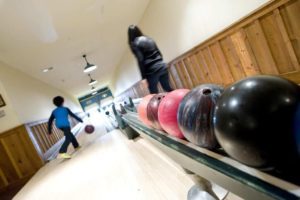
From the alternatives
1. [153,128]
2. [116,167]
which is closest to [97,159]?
[116,167]

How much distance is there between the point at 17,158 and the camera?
Result: 204 inches

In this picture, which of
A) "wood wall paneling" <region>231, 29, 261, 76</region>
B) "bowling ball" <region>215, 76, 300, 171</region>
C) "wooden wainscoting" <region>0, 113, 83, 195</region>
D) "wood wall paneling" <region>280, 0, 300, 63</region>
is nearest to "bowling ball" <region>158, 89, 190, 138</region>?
"bowling ball" <region>215, 76, 300, 171</region>

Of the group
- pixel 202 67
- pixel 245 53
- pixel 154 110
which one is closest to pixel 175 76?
pixel 202 67

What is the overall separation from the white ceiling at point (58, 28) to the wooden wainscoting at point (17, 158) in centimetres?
186

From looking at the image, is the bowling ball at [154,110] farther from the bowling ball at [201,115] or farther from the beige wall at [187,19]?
the beige wall at [187,19]

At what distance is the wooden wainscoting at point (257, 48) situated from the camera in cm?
269

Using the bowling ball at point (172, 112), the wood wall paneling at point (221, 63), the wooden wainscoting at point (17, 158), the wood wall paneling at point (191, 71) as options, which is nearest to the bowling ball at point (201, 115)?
the bowling ball at point (172, 112)

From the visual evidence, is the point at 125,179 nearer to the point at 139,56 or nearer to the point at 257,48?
the point at 139,56

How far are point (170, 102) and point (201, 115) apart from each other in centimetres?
43

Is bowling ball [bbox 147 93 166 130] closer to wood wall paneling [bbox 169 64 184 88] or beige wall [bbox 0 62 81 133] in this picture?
wood wall paneling [bbox 169 64 184 88]

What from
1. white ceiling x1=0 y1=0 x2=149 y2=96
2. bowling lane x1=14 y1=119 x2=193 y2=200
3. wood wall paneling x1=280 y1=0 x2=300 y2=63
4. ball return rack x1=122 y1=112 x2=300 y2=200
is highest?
white ceiling x1=0 y1=0 x2=149 y2=96

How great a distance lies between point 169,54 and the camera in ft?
19.8

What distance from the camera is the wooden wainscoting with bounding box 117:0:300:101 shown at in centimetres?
269

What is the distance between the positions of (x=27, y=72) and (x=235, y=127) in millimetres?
7996
